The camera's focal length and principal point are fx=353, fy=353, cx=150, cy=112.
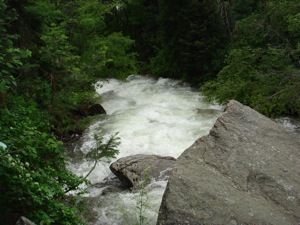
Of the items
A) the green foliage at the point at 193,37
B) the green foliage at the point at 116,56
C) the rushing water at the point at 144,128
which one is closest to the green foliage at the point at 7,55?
the rushing water at the point at 144,128

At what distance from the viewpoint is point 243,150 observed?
21.8 ft

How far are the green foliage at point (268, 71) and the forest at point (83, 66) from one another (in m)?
0.04

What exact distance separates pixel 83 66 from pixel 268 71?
6.10m

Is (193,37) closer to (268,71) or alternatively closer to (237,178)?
(268,71)

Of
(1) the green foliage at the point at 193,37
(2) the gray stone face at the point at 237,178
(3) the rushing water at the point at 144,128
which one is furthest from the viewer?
(1) the green foliage at the point at 193,37

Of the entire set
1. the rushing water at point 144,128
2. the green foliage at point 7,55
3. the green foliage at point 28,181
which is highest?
the green foliage at point 7,55

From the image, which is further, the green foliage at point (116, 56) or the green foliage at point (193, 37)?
the green foliage at point (193, 37)

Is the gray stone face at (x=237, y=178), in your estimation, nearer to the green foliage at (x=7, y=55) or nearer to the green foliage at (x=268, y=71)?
the green foliage at (x=7, y=55)

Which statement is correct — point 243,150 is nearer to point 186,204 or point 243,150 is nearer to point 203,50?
point 186,204

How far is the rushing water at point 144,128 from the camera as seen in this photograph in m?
7.52

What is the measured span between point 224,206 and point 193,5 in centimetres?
1381

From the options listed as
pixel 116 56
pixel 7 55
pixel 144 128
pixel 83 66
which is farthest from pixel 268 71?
pixel 7 55

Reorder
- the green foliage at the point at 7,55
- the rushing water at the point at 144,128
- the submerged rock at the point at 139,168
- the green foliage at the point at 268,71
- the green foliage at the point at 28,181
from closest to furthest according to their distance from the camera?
the green foliage at the point at 7,55
the green foliage at the point at 28,181
the rushing water at the point at 144,128
the submerged rock at the point at 139,168
the green foliage at the point at 268,71

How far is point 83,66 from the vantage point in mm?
9406
